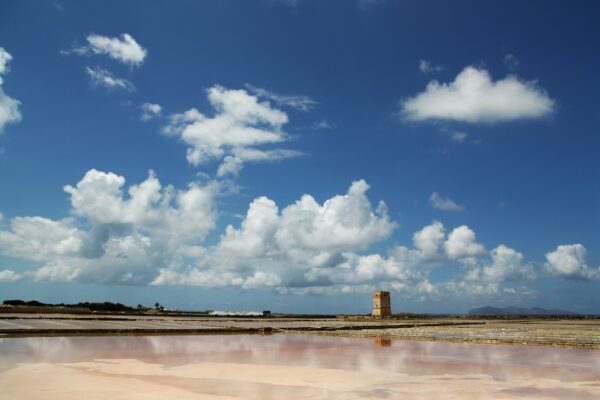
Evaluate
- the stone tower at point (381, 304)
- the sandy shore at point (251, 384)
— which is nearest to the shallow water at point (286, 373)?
the sandy shore at point (251, 384)

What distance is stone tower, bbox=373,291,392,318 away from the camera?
7678 cm

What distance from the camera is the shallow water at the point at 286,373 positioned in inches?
413

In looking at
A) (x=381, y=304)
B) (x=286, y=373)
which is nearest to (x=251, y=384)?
(x=286, y=373)

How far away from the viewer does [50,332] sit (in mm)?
26609

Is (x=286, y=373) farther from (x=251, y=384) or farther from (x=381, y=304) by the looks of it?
(x=381, y=304)

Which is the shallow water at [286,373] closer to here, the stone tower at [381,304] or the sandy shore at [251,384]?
the sandy shore at [251,384]

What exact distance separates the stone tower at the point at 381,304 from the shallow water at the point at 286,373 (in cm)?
5708

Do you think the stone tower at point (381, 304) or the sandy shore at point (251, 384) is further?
the stone tower at point (381, 304)

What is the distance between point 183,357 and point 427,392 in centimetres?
953

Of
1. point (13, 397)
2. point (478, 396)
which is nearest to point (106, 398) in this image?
point (13, 397)

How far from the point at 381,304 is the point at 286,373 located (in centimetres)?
6611

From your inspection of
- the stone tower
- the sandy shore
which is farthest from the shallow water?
the stone tower

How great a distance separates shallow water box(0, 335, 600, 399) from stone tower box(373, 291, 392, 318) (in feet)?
187

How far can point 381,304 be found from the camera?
7700cm
